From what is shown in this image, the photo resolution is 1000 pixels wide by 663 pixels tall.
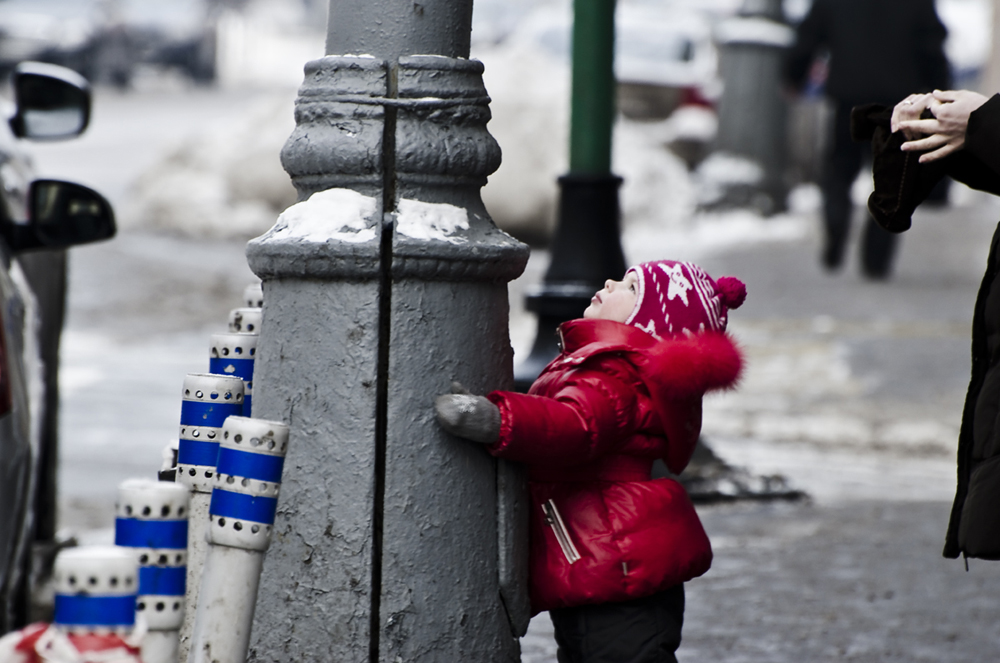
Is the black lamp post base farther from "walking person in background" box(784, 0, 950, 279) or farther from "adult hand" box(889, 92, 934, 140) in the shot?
"walking person in background" box(784, 0, 950, 279)

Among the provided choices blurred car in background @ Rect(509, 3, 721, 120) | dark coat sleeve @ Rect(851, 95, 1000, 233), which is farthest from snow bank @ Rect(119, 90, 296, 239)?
dark coat sleeve @ Rect(851, 95, 1000, 233)

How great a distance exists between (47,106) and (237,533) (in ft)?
9.48

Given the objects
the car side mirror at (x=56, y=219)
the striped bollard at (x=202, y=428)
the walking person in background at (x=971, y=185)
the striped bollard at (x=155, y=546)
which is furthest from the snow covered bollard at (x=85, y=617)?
the car side mirror at (x=56, y=219)

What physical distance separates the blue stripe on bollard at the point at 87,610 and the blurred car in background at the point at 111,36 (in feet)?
85.3

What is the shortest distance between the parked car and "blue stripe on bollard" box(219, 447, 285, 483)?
105 cm

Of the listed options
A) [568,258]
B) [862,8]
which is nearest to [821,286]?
[862,8]

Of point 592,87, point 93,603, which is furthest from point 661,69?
point 93,603

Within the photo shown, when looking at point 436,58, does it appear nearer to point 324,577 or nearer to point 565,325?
point 565,325

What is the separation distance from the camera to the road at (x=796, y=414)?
464 centimetres

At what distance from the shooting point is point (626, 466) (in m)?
3.14

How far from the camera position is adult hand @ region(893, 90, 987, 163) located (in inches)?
123

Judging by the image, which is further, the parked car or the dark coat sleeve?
the parked car

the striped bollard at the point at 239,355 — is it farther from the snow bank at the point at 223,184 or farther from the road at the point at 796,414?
the snow bank at the point at 223,184

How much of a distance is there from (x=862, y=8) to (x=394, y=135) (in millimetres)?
8612
